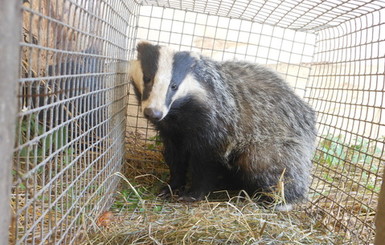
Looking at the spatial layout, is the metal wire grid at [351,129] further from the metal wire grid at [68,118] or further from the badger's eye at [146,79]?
the metal wire grid at [68,118]

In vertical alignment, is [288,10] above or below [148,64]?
above

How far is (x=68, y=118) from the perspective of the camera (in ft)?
5.36

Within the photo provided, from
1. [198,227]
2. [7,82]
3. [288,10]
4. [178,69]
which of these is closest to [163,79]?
[178,69]

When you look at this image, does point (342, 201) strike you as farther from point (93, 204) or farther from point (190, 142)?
point (93, 204)

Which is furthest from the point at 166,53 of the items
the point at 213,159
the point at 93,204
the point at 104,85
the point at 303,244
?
the point at 303,244

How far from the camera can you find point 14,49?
2.24 ft

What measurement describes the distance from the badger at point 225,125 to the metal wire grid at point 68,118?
→ 11.6 inches

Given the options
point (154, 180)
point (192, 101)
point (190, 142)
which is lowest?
point (154, 180)

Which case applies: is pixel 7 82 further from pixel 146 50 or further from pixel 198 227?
pixel 146 50

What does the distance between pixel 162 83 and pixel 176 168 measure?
69cm

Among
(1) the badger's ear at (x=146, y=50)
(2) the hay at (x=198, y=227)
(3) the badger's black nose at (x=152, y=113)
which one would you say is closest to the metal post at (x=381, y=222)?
(2) the hay at (x=198, y=227)

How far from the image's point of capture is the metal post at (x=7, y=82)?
2.12 ft

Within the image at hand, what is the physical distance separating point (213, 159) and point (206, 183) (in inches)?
6.3

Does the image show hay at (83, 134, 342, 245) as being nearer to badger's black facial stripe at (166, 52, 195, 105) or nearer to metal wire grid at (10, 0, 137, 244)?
metal wire grid at (10, 0, 137, 244)
